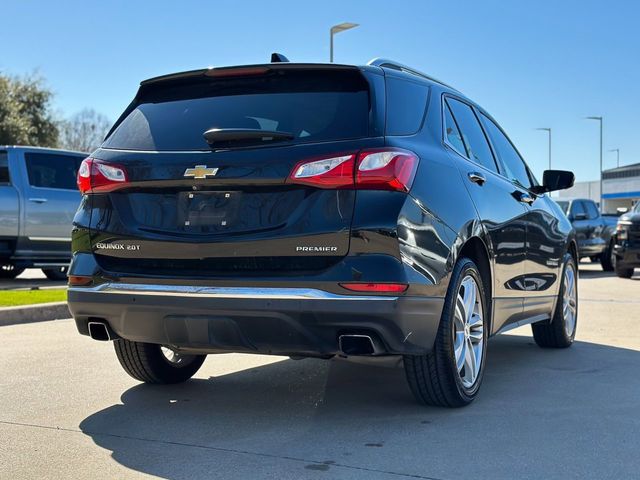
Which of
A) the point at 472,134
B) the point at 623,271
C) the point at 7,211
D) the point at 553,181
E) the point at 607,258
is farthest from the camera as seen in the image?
the point at 607,258

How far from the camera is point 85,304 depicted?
13.8 feet

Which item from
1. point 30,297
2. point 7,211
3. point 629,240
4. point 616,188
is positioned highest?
point 7,211

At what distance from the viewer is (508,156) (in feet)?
20.2

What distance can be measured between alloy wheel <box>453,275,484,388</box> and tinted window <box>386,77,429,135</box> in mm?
905

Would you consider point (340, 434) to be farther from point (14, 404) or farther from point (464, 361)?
point (14, 404)

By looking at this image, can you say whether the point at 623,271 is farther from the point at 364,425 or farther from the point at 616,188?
the point at 616,188

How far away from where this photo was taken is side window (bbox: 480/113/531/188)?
19.4ft

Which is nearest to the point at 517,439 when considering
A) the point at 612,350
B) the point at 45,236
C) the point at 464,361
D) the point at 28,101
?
the point at 464,361

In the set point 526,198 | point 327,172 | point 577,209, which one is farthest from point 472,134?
point 577,209

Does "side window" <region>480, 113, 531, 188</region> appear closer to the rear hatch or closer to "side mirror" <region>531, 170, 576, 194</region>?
"side mirror" <region>531, 170, 576, 194</region>

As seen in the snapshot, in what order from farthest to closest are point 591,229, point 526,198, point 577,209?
point 577,209
point 591,229
point 526,198

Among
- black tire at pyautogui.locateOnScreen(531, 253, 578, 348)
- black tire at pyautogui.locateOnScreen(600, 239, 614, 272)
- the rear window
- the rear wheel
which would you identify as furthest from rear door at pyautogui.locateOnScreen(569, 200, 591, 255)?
the rear window

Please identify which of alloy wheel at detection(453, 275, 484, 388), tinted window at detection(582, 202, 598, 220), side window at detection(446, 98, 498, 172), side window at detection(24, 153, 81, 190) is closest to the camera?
alloy wheel at detection(453, 275, 484, 388)

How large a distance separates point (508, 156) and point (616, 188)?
76.2 meters
